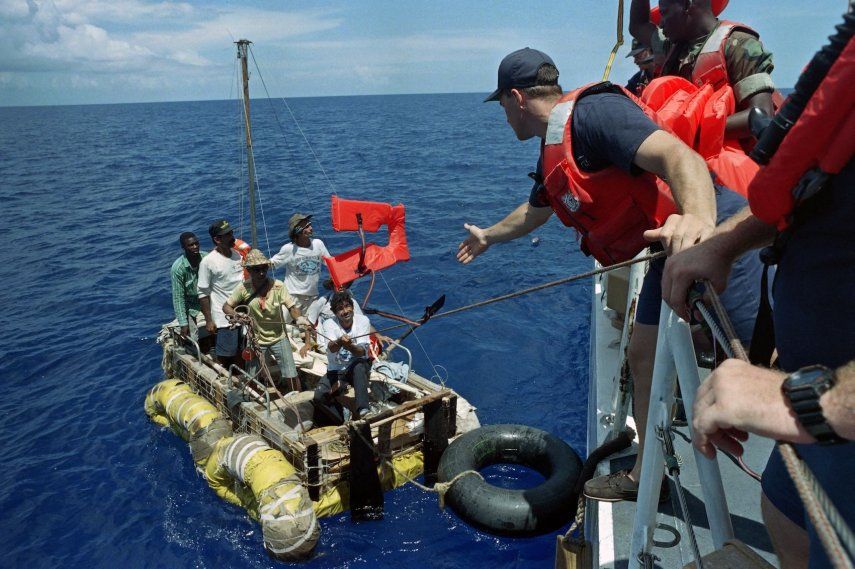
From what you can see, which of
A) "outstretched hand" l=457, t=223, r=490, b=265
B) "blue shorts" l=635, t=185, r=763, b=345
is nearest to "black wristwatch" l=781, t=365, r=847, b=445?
"blue shorts" l=635, t=185, r=763, b=345

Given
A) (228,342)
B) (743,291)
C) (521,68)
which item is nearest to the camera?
(743,291)

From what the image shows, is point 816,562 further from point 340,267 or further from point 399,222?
point 399,222

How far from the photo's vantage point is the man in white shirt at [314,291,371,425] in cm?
698

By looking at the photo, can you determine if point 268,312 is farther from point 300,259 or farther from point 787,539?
point 787,539

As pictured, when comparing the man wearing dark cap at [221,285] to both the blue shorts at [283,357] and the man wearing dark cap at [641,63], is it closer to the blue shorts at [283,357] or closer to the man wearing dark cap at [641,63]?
the blue shorts at [283,357]

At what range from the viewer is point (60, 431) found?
33.1 feet

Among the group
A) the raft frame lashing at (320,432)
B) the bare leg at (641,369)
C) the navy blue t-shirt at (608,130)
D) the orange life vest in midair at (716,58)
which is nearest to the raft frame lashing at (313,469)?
the raft frame lashing at (320,432)

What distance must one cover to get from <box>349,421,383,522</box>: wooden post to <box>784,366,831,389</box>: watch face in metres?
5.67

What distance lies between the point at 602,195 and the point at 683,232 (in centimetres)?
109

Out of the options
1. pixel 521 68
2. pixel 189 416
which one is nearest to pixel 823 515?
pixel 521 68

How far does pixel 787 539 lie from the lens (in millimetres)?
1988

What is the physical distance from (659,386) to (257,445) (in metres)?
5.51

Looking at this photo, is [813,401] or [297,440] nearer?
[813,401]

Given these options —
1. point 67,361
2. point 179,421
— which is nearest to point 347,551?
point 179,421
